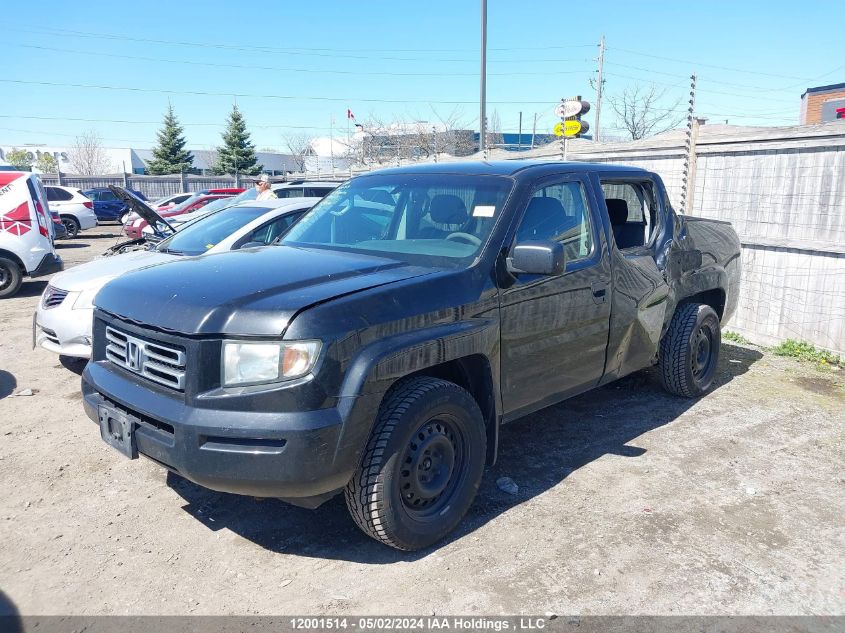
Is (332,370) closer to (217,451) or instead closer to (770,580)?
(217,451)

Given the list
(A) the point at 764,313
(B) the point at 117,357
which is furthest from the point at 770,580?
(A) the point at 764,313

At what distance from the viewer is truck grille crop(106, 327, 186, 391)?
304cm

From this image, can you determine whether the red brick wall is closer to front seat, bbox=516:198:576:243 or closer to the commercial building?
the commercial building

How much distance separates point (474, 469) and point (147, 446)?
1668 millimetres

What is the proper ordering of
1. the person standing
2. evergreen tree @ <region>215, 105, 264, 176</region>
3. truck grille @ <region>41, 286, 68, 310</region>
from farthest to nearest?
evergreen tree @ <region>215, 105, 264, 176</region> → the person standing → truck grille @ <region>41, 286, 68, 310</region>

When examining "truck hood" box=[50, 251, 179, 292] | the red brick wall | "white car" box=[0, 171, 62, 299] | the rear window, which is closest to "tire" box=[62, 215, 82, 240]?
the rear window

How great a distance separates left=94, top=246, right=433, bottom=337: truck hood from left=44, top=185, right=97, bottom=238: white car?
21372 mm

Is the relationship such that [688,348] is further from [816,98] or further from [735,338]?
[816,98]

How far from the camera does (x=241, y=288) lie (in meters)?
3.13

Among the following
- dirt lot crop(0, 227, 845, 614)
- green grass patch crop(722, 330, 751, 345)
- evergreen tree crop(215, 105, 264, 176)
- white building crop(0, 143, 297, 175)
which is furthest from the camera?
white building crop(0, 143, 297, 175)

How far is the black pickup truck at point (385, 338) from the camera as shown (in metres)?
2.87

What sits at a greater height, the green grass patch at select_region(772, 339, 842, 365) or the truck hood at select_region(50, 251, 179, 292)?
the truck hood at select_region(50, 251, 179, 292)

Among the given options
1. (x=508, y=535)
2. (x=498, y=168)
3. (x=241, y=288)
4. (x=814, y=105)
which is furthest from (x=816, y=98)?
(x=241, y=288)

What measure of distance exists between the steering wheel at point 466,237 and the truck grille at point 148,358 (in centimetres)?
168
